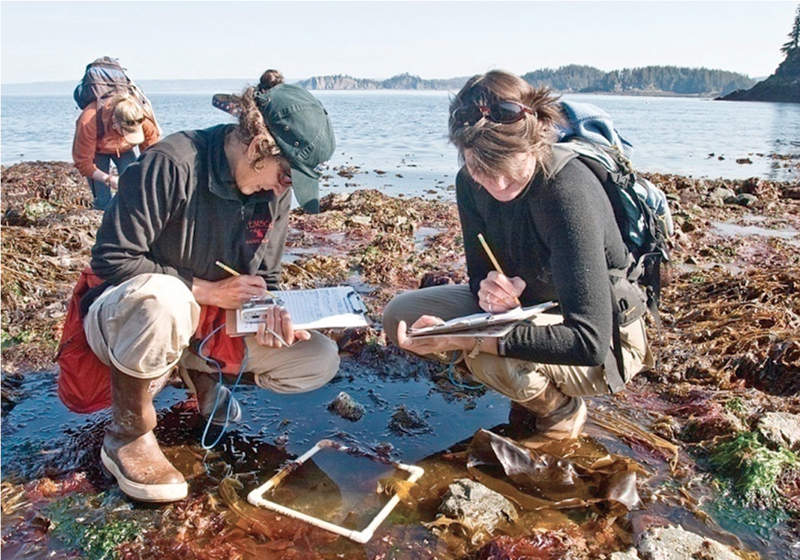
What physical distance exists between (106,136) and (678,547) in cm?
594

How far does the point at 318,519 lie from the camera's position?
A: 2.69 meters

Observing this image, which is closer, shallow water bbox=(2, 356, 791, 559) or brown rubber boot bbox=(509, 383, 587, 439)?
shallow water bbox=(2, 356, 791, 559)

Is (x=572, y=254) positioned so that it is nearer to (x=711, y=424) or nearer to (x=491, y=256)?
(x=491, y=256)

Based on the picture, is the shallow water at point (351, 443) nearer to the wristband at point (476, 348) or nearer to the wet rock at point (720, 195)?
the wristband at point (476, 348)

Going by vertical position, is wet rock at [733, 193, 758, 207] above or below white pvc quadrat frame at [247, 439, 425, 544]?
above

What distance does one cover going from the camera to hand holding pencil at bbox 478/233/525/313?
2.98 m

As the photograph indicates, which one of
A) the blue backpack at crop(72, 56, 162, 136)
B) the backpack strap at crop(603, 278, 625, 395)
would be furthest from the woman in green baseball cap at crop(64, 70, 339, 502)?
the blue backpack at crop(72, 56, 162, 136)

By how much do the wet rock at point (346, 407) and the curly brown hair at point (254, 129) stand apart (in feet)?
4.65

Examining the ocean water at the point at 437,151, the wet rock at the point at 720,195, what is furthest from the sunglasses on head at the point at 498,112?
the wet rock at the point at 720,195

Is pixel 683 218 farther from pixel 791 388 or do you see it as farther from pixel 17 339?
pixel 17 339

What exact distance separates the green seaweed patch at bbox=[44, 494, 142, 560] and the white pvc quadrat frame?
0.49 metres

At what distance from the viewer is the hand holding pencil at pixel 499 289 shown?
298 centimetres

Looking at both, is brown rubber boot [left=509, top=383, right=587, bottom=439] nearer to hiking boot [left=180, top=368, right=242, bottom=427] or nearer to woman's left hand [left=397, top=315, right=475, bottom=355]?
woman's left hand [left=397, top=315, right=475, bottom=355]

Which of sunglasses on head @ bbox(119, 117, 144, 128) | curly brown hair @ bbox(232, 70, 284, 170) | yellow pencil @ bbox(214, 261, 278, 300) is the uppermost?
curly brown hair @ bbox(232, 70, 284, 170)
